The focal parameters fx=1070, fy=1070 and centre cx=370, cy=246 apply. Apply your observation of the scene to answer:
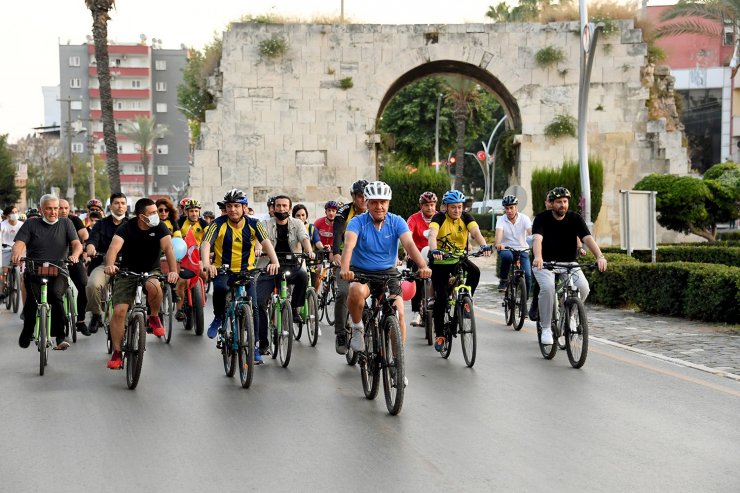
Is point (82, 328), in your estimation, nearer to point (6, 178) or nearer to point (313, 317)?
point (313, 317)

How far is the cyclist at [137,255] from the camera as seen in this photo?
962cm

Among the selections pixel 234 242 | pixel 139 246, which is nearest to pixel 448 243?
pixel 234 242

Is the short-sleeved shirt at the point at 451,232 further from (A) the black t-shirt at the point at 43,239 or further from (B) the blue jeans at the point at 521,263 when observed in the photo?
(A) the black t-shirt at the point at 43,239

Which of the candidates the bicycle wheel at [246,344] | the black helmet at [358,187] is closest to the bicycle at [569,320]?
the black helmet at [358,187]

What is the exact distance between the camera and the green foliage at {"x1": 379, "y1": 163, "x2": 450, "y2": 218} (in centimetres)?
3281

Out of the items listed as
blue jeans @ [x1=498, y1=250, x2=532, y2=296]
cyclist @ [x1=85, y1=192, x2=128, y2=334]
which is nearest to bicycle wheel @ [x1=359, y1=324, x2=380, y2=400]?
cyclist @ [x1=85, y1=192, x2=128, y2=334]

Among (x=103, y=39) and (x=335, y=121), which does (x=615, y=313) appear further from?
(x=103, y=39)

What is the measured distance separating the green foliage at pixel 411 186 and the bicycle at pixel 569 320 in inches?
849

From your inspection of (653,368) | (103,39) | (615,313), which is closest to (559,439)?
(653,368)

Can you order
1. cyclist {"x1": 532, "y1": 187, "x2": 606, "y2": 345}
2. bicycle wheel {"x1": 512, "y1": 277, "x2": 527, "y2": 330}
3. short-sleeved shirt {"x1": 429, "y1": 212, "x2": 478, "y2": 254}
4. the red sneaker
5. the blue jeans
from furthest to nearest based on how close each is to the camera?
1. the blue jeans
2. bicycle wheel {"x1": 512, "y1": 277, "x2": 527, "y2": 330}
3. short-sleeved shirt {"x1": 429, "y1": 212, "x2": 478, "y2": 254}
4. cyclist {"x1": 532, "y1": 187, "x2": 606, "y2": 345}
5. the red sneaker

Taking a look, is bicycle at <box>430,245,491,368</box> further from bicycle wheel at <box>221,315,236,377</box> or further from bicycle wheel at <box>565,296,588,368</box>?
bicycle wheel at <box>221,315,236,377</box>

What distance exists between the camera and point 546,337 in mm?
11031

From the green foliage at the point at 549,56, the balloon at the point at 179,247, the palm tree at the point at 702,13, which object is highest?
the palm tree at the point at 702,13

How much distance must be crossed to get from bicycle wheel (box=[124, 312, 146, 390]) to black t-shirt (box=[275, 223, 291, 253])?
342 centimetres
